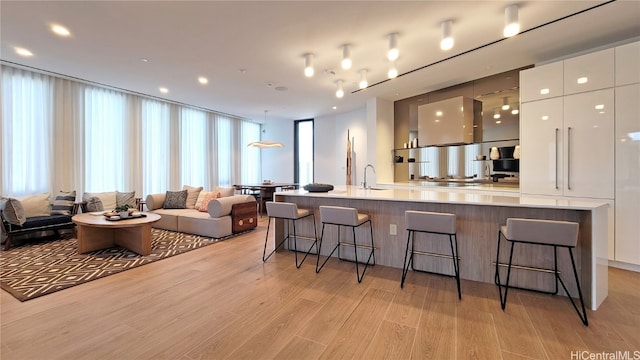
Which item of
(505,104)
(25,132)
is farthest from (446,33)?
(25,132)

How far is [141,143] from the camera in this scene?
238 inches

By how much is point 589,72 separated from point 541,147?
0.95 m

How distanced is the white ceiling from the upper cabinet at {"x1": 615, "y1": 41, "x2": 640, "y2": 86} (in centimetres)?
26

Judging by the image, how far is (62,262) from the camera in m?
3.31

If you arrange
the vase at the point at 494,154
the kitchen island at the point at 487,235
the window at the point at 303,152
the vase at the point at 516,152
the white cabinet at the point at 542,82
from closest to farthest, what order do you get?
1. the kitchen island at the point at 487,235
2. the white cabinet at the point at 542,82
3. the vase at the point at 516,152
4. the vase at the point at 494,154
5. the window at the point at 303,152

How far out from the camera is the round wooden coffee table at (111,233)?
11.7 ft

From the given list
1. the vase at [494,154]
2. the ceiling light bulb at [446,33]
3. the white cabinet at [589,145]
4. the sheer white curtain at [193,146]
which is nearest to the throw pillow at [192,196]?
the sheer white curtain at [193,146]

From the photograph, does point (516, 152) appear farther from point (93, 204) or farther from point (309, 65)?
point (93, 204)

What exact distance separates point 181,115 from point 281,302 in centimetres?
621

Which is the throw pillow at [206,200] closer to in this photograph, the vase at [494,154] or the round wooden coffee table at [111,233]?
the round wooden coffee table at [111,233]

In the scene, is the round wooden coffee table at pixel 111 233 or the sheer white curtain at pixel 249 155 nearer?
the round wooden coffee table at pixel 111 233

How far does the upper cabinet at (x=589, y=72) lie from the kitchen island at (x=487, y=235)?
169 cm

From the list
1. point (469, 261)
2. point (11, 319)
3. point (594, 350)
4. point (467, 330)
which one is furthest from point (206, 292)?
point (594, 350)

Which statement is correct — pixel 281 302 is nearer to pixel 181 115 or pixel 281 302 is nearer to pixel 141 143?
pixel 141 143
